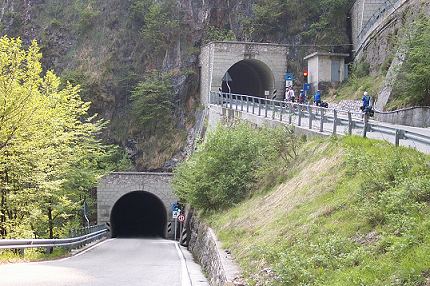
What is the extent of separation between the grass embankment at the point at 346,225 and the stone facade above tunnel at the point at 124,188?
24.8 metres

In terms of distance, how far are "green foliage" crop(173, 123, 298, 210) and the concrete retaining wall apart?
20.9 ft

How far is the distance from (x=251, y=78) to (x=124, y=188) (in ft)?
64.4

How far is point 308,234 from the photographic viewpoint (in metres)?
9.70

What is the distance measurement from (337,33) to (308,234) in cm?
3788

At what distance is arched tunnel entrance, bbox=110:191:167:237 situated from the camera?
48562 mm

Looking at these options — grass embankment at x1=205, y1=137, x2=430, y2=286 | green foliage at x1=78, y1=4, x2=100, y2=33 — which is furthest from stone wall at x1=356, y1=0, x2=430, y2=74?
green foliage at x1=78, y1=4, x2=100, y2=33

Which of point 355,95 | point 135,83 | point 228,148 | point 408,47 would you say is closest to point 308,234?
point 228,148

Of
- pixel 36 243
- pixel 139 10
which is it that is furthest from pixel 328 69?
pixel 36 243

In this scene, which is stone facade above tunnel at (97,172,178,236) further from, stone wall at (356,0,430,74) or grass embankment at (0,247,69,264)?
grass embankment at (0,247,69,264)

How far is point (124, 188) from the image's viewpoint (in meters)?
39.5

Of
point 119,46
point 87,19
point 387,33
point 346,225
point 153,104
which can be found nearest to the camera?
point 346,225

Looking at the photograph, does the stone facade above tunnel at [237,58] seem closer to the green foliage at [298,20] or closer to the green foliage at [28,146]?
the green foliage at [298,20]

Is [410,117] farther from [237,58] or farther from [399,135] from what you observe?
[237,58]

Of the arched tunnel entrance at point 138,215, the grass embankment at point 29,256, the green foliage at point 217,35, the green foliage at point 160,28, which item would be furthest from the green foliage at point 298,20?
the grass embankment at point 29,256
